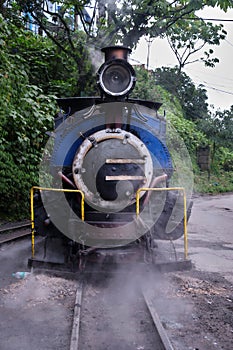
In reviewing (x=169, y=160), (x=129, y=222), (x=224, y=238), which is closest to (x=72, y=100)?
(x=169, y=160)

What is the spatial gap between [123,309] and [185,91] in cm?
2675

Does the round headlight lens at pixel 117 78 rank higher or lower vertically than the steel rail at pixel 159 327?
higher

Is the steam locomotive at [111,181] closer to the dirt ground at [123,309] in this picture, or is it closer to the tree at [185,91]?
the dirt ground at [123,309]

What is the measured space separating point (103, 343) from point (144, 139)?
322cm

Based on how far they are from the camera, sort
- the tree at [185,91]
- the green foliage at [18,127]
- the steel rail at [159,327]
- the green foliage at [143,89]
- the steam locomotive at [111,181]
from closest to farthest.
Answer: the steel rail at [159,327], the steam locomotive at [111,181], the green foliage at [18,127], the green foliage at [143,89], the tree at [185,91]

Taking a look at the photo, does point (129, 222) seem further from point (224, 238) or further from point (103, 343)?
point (224, 238)

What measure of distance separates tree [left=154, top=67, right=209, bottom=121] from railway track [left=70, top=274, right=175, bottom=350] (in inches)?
968

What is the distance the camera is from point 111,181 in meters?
5.41

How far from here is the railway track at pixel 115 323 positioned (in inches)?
140

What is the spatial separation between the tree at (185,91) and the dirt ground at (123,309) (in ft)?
76.3

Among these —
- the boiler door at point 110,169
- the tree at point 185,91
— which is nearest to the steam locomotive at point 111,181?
the boiler door at point 110,169

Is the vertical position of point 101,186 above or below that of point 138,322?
above

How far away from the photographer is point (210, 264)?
6484mm

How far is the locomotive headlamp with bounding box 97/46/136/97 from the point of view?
5.39 metres
